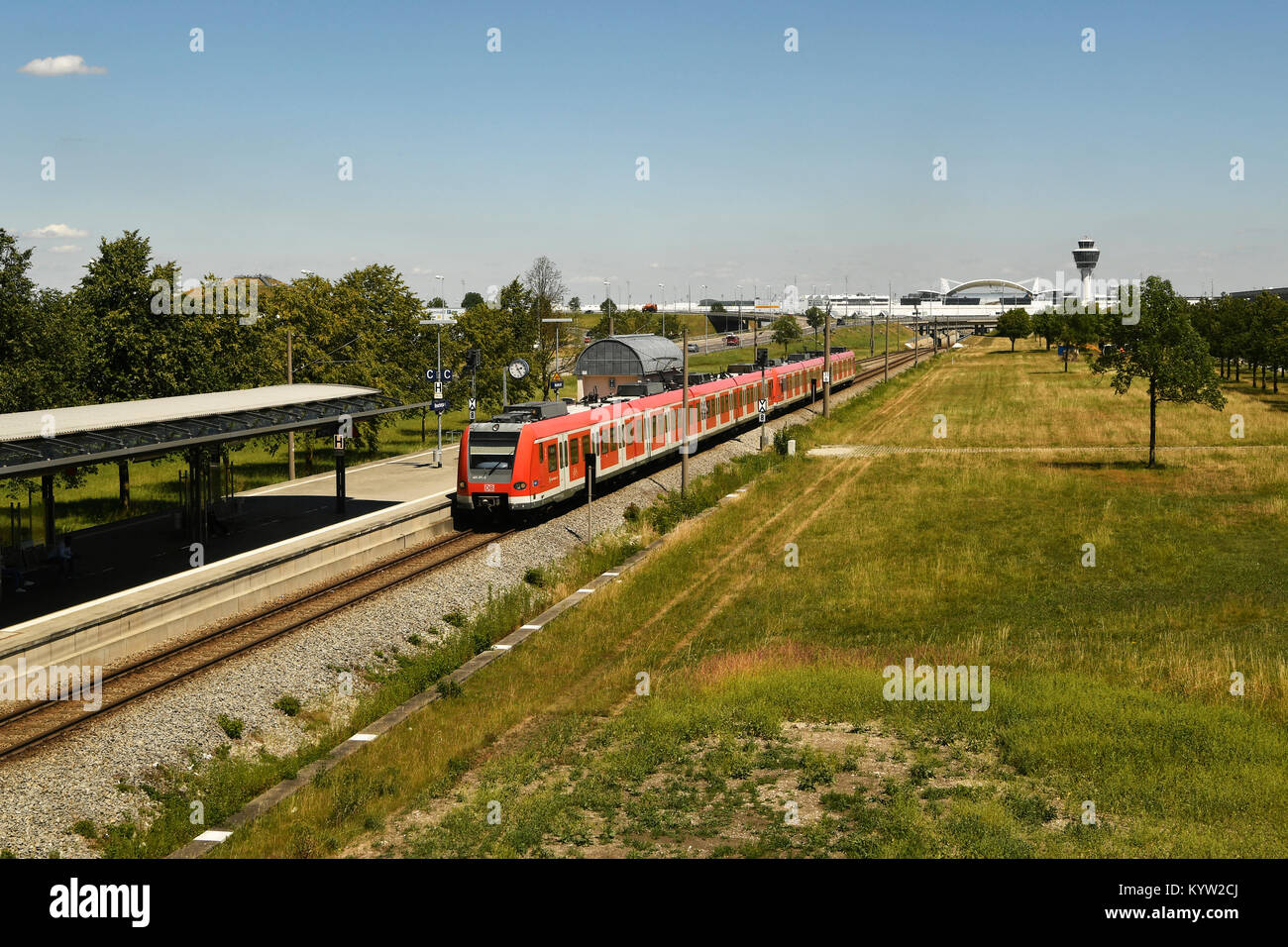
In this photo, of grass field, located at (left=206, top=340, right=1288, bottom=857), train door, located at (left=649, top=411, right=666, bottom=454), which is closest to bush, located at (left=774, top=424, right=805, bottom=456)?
train door, located at (left=649, top=411, right=666, bottom=454)

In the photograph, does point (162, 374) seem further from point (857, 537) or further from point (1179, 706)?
point (1179, 706)

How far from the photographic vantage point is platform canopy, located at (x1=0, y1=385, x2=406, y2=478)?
19562 millimetres

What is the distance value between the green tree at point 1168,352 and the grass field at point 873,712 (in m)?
8.68

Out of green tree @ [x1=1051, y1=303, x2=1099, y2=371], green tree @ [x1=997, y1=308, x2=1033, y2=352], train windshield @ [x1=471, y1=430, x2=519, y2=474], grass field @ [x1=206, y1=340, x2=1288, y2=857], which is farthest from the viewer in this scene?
green tree @ [x1=997, y1=308, x2=1033, y2=352]

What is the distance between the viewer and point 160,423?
2317cm

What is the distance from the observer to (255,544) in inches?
1097

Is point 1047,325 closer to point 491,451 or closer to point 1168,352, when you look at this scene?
point 1168,352

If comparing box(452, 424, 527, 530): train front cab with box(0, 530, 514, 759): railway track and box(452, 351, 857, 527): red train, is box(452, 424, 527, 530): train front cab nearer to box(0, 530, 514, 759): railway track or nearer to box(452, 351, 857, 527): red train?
box(452, 351, 857, 527): red train

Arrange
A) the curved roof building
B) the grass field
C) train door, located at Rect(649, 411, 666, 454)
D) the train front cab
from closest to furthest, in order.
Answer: the grass field → the train front cab → train door, located at Rect(649, 411, 666, 454) → the curved roof building

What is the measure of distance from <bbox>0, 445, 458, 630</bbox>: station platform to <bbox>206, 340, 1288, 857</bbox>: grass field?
30.9 ft

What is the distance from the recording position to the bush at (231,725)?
16359mm

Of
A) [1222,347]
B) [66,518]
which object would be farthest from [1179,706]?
[1222,347]

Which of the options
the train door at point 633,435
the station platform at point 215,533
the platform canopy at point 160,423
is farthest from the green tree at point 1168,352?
the platform canopy at point 160,423

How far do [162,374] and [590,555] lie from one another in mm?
16698
